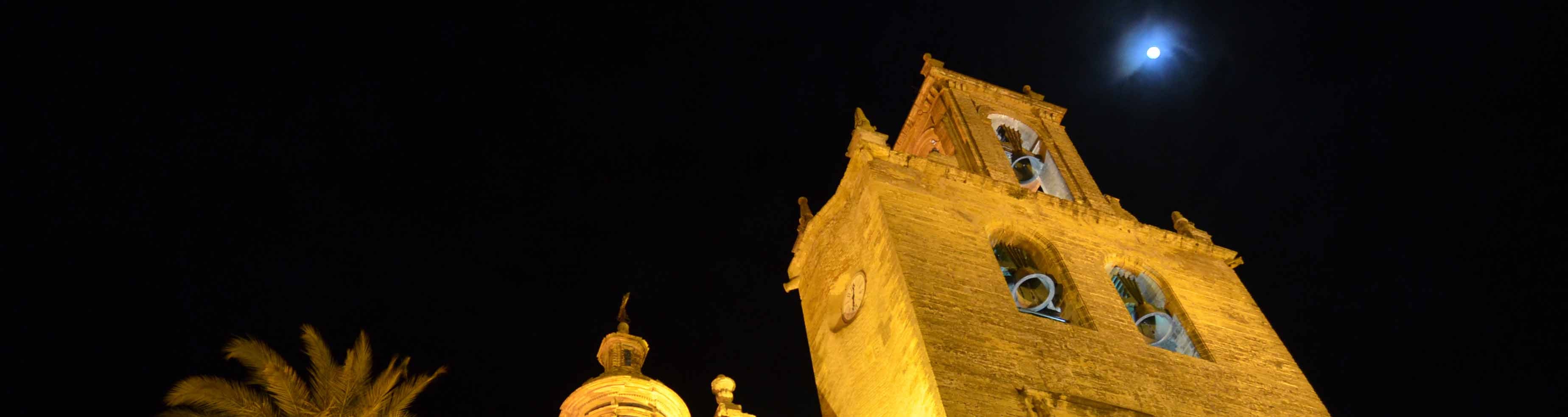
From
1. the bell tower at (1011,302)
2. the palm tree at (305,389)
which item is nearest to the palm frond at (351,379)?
the palm tree at (305,389)

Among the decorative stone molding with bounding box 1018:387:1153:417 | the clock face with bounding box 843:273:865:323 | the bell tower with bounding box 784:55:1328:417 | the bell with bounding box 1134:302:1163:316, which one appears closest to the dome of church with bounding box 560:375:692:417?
the bell tower with bounding box 784:55:1328:417

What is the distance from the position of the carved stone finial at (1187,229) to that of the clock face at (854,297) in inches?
253

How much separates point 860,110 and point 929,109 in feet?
14.6

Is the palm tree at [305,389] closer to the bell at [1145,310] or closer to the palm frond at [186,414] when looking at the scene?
the palm frond at [186,414]

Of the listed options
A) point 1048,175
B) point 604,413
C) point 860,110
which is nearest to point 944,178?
point 860,110

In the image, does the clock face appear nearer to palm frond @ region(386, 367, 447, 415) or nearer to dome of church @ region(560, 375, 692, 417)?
dome of church @ region(560, 375, 692, 417)

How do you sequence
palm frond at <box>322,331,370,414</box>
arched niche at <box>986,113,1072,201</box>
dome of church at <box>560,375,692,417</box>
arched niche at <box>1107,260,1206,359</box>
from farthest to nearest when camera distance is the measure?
1. arched niche at <box>986,113,1072,201</box>
2. arched niche at <box>1107,260,1206,359</box>
3. dome of church at <box>560,375,692,417</box>
4. palm frond at <box>322,331,370,414</box>

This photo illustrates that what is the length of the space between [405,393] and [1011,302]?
7610 mm

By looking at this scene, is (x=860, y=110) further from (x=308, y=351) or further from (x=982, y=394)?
(x=308, y=351)

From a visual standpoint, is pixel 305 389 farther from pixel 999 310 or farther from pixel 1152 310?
pixel 1152 310

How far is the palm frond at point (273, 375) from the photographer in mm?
11680

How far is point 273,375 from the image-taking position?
11.8 m

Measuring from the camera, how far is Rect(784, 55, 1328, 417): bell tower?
12992 mm

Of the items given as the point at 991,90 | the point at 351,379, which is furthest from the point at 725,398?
the point at 991,90
